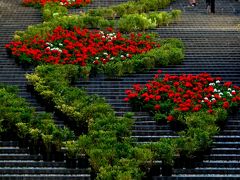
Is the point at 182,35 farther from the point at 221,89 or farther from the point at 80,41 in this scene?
the point at 221,89

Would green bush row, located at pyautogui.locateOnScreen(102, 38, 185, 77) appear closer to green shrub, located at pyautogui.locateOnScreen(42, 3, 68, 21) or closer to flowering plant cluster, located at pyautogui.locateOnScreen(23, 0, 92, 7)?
green shrub, located at pyautogui.locateOnScreen(42, 3, 68, 21)

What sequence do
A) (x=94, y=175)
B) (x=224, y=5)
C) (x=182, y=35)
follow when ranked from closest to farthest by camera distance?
(x=94, y=175) → (x=182, y=35) → (x=224, y=5)

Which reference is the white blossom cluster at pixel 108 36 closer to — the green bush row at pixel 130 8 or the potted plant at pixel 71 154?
the green bush row at pixel 130 8

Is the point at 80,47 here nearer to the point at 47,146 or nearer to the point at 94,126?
the point at 94,126

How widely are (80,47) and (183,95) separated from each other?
4.63m

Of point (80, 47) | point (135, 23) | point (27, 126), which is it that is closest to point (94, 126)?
point (27, 126)

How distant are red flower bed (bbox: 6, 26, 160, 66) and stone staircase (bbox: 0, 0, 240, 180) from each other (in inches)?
23.4

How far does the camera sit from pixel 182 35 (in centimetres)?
1870

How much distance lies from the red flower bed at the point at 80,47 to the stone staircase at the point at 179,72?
23.4 inches

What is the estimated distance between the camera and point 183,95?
13008 mm

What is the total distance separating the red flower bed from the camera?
15742mm

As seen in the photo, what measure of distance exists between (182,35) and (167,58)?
306 cm

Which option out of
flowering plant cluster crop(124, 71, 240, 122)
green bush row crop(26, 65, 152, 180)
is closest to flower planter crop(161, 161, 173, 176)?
green bush row crop(26, 65, 152, 180)

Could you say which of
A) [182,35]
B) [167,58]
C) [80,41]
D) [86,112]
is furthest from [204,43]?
[86,112]
